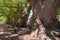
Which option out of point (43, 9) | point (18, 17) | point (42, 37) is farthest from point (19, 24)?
point (42, 37)

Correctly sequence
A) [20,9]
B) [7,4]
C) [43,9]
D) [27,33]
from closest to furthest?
1. [43,9]
2. [27,33]
3. [7,4]
4. [20,9]

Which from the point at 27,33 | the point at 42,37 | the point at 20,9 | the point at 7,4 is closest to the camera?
the point at 42,37

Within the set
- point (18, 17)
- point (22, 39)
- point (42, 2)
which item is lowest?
point (22, 39)

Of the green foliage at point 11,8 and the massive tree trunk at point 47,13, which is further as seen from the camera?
the green foliage at point 11,8

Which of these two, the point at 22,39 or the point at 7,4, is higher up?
the point at 7,4

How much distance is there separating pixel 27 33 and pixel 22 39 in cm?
52

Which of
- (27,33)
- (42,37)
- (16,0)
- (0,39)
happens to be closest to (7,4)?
(16,0)

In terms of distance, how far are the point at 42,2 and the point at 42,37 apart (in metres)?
1.04

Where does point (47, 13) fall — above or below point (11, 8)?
below

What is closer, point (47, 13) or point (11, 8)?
point (47, 13)

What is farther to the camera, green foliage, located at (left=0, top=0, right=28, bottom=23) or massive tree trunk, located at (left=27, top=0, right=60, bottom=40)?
green foliage, located at (left=0, top=0, right=28, bottom=23)

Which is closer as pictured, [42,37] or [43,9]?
[42,37]

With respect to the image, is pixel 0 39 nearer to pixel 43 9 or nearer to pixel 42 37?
pixel 42 37

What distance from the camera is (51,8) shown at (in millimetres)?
4000
